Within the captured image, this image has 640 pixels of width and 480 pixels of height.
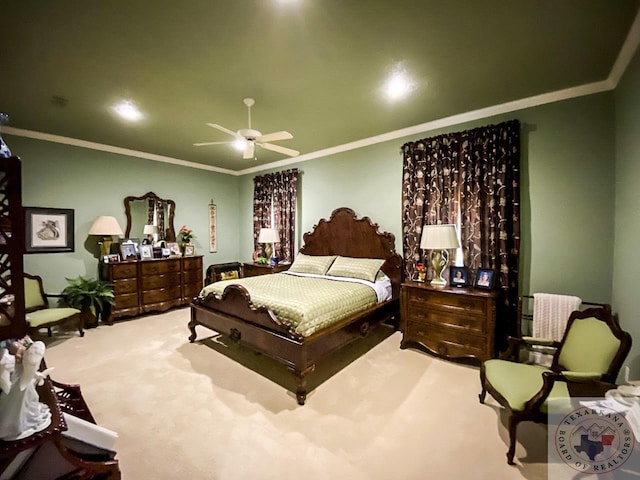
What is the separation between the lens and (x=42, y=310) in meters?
3.58

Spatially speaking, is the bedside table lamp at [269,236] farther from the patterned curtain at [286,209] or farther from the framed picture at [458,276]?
the framed picture at [458,276]

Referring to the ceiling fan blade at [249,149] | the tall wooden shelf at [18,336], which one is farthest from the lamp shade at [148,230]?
the tall wooden shelf at [18,336]

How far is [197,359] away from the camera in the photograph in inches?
118

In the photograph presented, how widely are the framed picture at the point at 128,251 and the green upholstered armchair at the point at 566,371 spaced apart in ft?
16.4

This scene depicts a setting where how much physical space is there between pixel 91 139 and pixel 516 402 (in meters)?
5.80

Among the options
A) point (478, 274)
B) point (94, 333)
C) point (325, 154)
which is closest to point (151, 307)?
point (94, 333)

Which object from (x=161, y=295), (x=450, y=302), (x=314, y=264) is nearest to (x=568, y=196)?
(x=450, y=302)

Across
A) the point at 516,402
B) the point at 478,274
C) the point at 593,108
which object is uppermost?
the point at 593,108

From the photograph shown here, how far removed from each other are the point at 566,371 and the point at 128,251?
217 inches

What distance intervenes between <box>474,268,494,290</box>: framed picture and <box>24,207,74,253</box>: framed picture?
5.60 meters

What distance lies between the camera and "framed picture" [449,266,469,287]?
312 cm

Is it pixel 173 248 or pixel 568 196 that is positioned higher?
pixel 568 196

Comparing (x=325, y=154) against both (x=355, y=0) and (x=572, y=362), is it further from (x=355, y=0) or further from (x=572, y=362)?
(x=572, y=362)

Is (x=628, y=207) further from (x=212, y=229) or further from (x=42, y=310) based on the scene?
(x=42, y=310)
